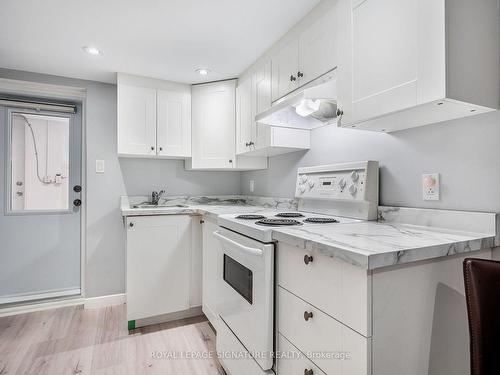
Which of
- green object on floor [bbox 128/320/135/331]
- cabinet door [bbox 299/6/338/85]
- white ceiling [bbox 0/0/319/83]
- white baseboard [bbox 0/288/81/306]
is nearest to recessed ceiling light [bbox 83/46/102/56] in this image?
white ceiling [bbox 0/0/319/83]

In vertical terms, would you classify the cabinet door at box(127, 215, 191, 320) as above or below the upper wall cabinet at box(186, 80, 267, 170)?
below

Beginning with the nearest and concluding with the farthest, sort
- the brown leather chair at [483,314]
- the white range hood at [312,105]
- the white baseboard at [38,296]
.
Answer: the brown leather chair at [483,314]
the white range hood at [312,105]
the white baseboard at [38,296]

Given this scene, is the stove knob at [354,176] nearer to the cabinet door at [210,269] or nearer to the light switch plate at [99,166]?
the cabinet door at [210,269]

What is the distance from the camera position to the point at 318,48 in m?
1.56

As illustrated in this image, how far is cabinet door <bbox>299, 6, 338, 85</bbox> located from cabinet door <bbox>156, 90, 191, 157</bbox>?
4.50 ft

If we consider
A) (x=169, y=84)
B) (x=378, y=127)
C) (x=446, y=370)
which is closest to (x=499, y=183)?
(x=378, y=127)

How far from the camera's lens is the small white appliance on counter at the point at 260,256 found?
3.94ft

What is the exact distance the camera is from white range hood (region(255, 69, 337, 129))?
145 centimetres

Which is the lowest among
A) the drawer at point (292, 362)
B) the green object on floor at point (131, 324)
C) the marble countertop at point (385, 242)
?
the green object on floor at point (131, 324)

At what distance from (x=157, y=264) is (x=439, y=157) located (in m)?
2.03

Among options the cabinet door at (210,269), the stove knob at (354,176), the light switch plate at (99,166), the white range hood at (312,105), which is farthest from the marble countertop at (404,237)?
the light switch plate at (99,166)

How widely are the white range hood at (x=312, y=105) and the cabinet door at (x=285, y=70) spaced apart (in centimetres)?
8

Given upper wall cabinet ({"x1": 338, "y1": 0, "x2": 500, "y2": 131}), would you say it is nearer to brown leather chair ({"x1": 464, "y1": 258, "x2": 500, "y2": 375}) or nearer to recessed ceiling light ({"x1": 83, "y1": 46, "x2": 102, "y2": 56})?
brown leather chair ({"x1": 464, "y1": 258, "x2": 500, "y2": 375})

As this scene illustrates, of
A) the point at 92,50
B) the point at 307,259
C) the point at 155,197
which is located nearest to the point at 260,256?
the point at 307,259
